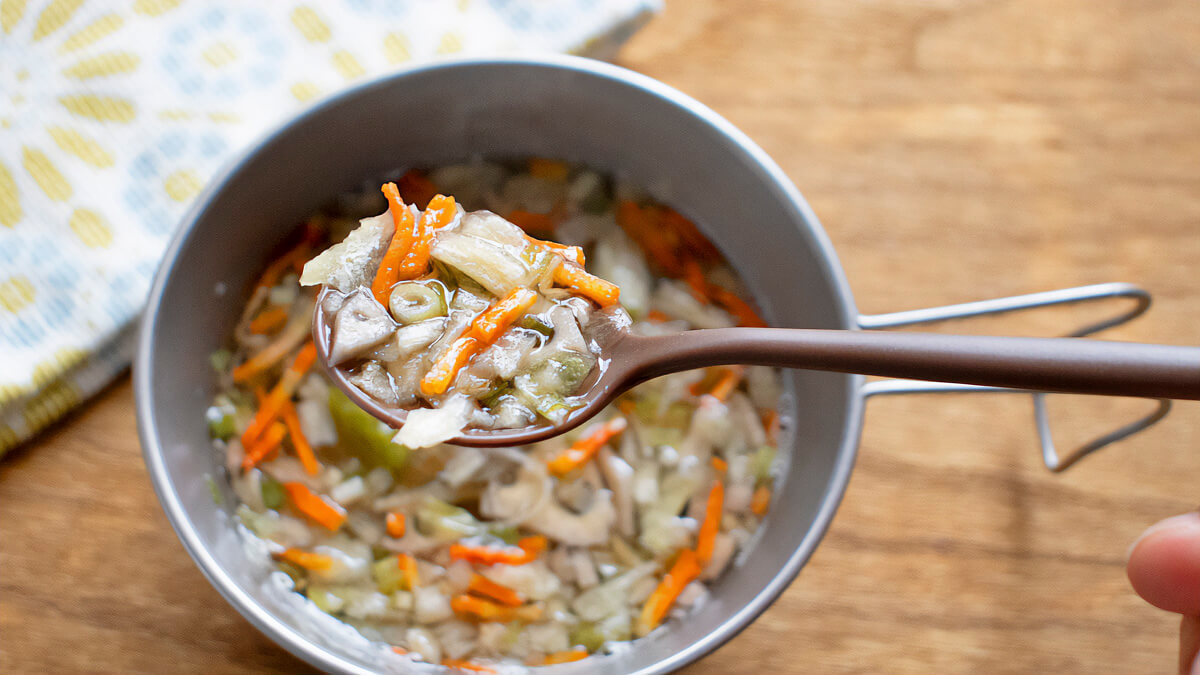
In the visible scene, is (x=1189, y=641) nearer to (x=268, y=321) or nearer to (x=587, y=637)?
(x=587, y=637)

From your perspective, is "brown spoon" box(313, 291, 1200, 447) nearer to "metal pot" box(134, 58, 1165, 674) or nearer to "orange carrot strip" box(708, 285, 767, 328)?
"metal pot" box(134, 58, 1165, 674)

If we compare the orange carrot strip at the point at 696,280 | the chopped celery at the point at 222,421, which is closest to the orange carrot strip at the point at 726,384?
the orange carrot strip at the point at 696,280

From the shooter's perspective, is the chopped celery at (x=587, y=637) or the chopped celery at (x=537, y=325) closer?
the chopped celery at (x=537, y=325)

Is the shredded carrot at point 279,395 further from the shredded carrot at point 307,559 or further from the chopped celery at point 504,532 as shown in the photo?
the chopped celery at point 504,532

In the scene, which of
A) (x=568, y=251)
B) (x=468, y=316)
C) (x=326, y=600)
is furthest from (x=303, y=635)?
(x=568, y=251)

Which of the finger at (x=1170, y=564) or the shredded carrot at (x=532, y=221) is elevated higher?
the shredded carrot at (x=532, y=221)

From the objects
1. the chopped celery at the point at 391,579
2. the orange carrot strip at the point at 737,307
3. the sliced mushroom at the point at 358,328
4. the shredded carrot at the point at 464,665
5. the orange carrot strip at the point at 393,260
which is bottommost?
the shredded carrot at the point at 464,665

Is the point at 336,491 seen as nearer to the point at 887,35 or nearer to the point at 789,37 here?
the point at 789,37

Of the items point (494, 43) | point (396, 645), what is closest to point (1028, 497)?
point (396, 645)
